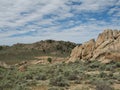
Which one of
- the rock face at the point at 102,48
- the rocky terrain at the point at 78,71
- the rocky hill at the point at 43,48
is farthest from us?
the rocky hill at the point at 43,48

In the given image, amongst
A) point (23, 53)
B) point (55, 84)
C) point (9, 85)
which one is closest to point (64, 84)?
point (55, 84)

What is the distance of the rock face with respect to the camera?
115ft

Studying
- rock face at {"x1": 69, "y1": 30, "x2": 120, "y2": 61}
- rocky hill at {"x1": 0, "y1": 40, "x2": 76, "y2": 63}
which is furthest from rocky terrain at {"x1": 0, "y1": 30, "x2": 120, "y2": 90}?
rocky hill at {"x1": 0, "y1": 40, "x2": 76, "y2": 63}

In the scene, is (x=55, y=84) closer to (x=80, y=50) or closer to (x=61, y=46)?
(x=80, y=50)

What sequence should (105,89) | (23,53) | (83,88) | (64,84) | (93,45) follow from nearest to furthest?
(105,89) → (83,88) → (64,84) → (93,45) → (23,53)

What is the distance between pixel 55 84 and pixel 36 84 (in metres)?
1.48

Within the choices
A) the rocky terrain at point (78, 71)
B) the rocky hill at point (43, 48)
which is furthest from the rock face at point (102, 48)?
the rocky hill at point (43, 48)

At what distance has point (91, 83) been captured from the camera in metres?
17.7

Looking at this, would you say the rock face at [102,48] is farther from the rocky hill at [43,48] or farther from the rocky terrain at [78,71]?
the rocky hill at [43,48]

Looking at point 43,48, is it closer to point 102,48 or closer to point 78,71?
point 102,48

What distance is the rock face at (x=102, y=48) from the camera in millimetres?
35188

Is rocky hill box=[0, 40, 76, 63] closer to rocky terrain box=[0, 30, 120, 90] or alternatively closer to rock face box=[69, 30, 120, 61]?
rocky terrain box=[0, 30, 120, 90]

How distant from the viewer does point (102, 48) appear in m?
38.6

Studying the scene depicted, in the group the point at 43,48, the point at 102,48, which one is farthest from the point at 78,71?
the point at 43,48
